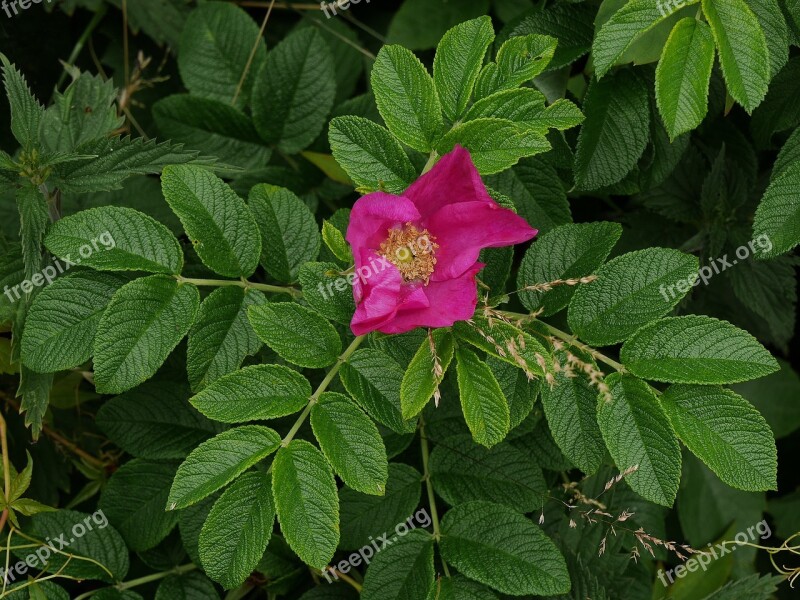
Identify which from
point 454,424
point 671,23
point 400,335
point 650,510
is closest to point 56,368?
point 400,335

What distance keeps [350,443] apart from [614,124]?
2.29ft

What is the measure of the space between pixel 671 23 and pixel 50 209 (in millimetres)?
1087

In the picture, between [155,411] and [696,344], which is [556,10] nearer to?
[696,344]

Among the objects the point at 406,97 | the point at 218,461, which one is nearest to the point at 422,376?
the point at 218,461

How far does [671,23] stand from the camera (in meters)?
1.28

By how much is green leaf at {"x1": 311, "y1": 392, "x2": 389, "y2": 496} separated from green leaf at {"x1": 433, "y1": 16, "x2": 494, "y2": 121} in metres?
0.50

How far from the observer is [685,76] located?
1224mm

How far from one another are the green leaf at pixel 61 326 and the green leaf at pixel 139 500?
1.05 ft

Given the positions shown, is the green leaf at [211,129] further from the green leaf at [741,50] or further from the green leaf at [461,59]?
the green leaf at [741,50]

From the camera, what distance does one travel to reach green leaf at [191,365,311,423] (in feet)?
3.98

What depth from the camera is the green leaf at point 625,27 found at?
122 cm

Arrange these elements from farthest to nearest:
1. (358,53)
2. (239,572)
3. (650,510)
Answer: (358,53) < (650,510) < (239,572)

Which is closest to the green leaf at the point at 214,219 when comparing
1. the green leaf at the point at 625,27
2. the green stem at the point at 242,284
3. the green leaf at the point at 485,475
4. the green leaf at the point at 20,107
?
the green stem at the point at 242,284

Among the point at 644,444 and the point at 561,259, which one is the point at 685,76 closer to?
the point at 561,259
